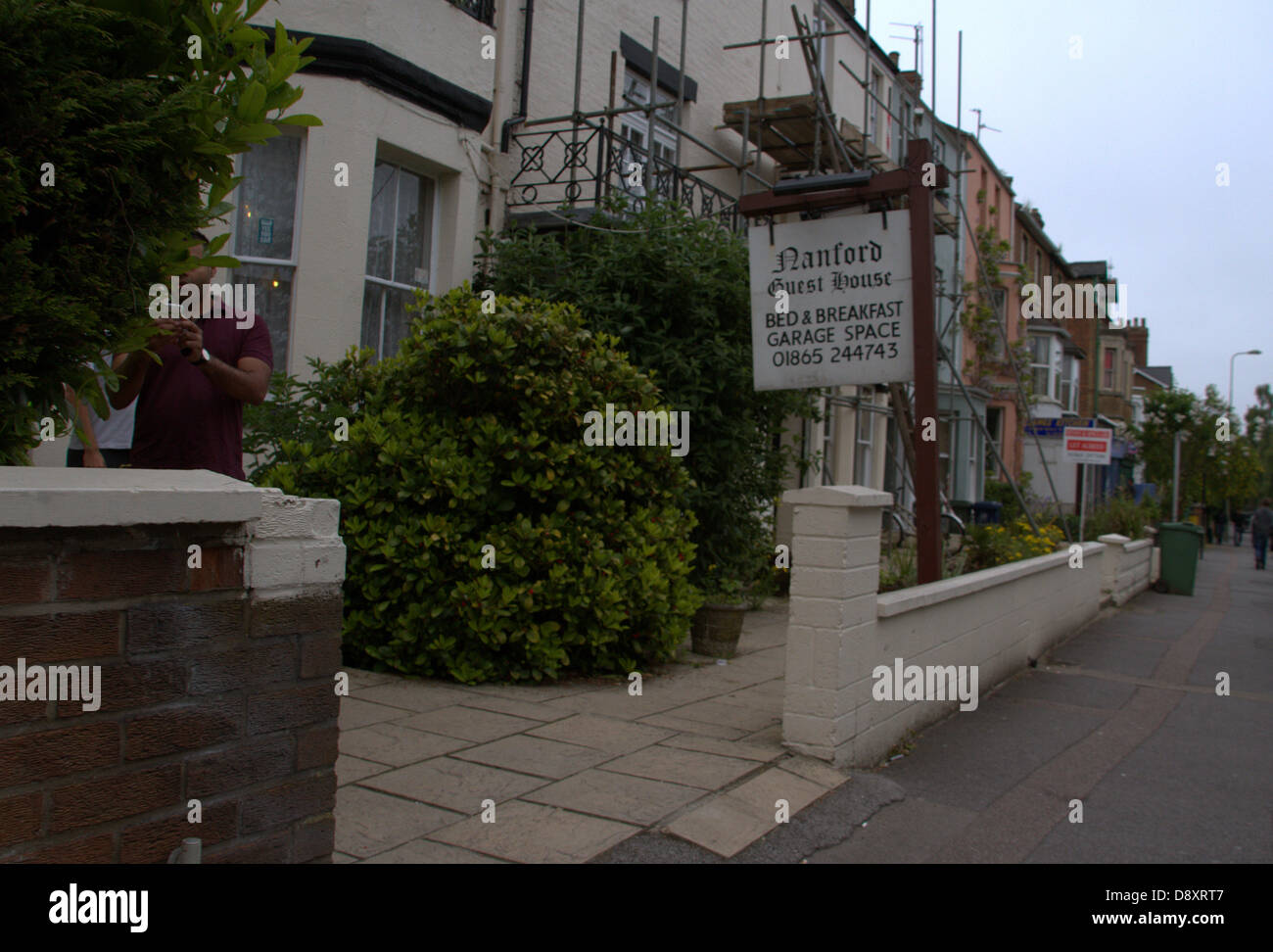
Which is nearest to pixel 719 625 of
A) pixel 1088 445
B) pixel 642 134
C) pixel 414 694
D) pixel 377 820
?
pixel 414 694

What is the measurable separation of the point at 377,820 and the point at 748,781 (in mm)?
1674

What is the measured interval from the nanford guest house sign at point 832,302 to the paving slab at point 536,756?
3134 millimetres

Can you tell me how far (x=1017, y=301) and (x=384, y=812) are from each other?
3136 centimetres

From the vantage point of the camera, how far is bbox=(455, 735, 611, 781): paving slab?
4.64 meters

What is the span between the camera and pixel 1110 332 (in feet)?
164

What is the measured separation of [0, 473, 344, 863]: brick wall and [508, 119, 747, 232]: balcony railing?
7.17 m

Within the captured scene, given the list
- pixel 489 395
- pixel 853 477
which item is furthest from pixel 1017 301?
pixel 489 395

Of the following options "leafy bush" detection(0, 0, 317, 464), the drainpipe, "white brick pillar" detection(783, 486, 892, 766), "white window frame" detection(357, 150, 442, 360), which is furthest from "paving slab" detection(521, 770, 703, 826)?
the drainpipe

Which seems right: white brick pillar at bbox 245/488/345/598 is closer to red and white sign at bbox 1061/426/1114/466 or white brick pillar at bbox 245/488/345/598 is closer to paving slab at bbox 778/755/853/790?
paving slab at bbox 778/755/853/790

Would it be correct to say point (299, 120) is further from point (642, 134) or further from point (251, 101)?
point (642, 134)

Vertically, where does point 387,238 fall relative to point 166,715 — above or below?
above

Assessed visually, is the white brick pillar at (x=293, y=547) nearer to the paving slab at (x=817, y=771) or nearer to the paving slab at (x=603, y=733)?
the paving slab at (x=603, y=733)

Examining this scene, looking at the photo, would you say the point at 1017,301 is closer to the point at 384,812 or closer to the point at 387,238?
the point at 387,238
